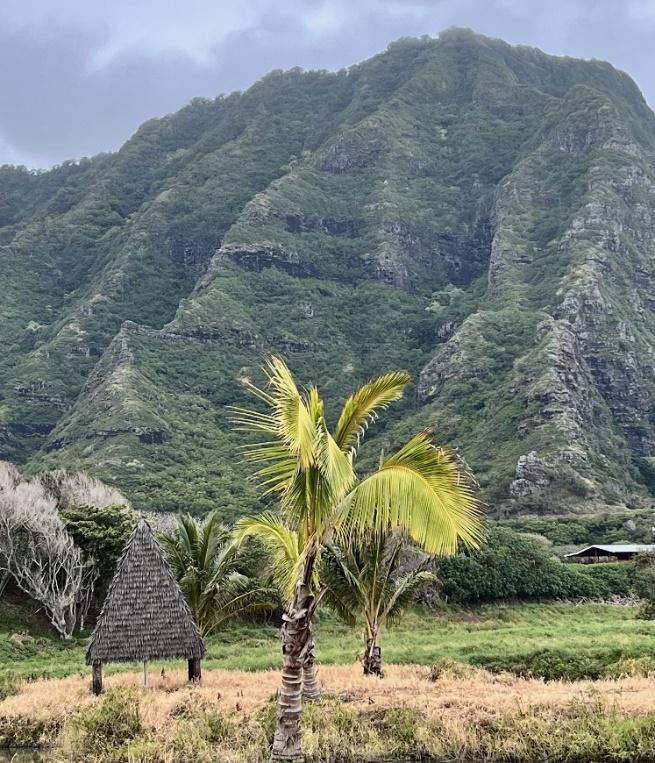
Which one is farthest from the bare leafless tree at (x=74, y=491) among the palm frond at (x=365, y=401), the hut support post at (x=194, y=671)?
the palm frond at (x=365, y=401)

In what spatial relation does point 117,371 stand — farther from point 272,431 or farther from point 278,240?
point 272,431

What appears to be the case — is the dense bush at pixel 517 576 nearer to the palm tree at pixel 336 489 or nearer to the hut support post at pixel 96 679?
the hut support post at pixel 96 679

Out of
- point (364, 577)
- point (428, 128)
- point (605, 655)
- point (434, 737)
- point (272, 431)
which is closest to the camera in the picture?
point (272, 431)

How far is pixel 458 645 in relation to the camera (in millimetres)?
24469

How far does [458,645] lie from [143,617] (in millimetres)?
11818

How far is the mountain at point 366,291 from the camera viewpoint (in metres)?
87.9

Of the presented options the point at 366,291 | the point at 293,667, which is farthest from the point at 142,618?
the point at 366,291

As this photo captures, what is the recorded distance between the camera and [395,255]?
145 metres

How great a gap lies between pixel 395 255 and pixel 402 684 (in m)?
133

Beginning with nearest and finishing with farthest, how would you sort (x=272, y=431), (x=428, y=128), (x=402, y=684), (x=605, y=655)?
(x=272, y=431)
(x=402, y=684)
(x=605, y=655)
(x=428, y=128)

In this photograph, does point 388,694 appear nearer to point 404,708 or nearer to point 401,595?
point 404,708

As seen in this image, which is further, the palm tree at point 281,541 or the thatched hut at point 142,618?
the thatched hut at point 142,618

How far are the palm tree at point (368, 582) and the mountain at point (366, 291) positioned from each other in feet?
173

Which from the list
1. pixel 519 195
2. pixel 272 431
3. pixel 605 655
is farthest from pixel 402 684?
pixel 519 195
